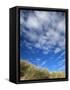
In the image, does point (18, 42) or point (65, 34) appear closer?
point (18, 42)

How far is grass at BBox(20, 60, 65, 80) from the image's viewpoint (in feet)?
11.1

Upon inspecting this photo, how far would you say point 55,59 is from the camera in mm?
3570

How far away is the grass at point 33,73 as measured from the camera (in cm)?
340

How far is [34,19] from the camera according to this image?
135 inches

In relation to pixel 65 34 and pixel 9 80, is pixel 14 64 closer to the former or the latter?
pixel 9 80

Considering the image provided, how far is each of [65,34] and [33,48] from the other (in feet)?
1.35

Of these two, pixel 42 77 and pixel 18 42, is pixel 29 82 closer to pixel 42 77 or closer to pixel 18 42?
pixel 42 77

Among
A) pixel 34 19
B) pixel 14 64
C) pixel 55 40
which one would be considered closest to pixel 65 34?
pixel 55 40

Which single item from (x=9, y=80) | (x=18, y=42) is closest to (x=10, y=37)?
(x=18, y=42)

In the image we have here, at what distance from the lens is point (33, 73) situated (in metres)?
3.46

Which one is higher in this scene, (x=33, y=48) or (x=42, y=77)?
(x=33, y=48)

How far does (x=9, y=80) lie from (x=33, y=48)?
472 millimetres
